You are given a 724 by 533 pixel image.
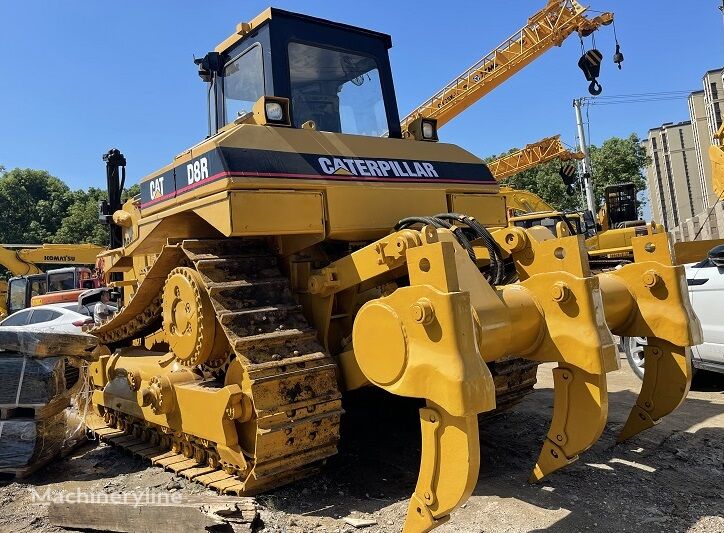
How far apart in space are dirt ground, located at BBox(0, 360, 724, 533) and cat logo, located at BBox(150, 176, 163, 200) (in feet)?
7.45

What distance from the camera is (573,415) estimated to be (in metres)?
3.31

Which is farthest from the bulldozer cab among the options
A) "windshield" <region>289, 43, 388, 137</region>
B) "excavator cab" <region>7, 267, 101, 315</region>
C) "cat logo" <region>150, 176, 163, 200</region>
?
"excavator cab" <region>7, 267, 101, 315</region>

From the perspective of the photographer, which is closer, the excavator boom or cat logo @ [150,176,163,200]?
cat logo @ [150,176,163,200]

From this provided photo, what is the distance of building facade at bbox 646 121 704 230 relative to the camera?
50.4m

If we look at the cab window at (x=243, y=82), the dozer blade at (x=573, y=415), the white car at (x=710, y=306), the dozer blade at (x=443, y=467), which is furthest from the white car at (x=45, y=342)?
the white car at (x=710, y=306)

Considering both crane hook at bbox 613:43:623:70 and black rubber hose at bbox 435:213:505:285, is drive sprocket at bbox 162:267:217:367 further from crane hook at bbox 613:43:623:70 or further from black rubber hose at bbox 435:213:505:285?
crane hook at bbox 613:43:623:70

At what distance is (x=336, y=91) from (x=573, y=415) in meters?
Answer: 3.36

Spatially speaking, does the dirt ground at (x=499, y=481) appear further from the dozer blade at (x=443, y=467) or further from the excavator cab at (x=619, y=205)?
the excavator cab at (x=619, y=205)

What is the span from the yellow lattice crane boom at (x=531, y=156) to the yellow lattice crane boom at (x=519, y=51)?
21.3 feet

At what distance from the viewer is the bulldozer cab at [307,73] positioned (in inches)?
183

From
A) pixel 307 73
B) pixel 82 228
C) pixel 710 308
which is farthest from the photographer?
pixel 82 228

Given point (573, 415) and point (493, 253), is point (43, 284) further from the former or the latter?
point (573, 415)

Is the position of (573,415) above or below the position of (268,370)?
below

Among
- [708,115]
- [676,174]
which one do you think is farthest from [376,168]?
[676,174]
